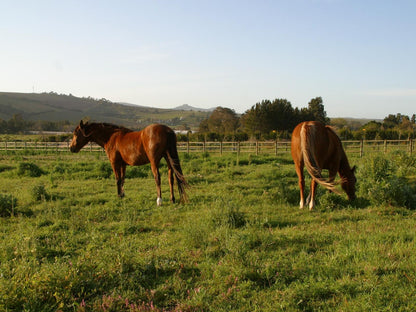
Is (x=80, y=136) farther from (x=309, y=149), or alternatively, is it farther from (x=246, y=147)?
(x=246, y=147)

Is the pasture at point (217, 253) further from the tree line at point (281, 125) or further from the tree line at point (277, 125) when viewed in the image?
the tree line at point (281, 125)

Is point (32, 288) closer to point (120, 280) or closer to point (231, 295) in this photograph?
point (120, 280)

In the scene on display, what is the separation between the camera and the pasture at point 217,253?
2.87m

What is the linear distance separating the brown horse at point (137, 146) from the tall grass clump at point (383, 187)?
424cm

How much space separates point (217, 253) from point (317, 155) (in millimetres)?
3509

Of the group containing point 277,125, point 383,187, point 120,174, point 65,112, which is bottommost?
point 120,174

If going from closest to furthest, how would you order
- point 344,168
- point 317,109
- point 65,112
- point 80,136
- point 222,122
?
point 344,168 → point 80,136 → point 317,109 → point 222,122 → point 65,112

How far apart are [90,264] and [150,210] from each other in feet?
10.2

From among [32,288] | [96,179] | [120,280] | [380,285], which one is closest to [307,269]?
[380,285]

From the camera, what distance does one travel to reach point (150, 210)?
6.57 m

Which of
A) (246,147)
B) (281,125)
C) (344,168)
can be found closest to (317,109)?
(281,125)

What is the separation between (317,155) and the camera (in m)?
6.32

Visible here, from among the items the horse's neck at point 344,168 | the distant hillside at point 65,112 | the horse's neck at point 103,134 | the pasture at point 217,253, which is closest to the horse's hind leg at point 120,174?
the pasture at point 217,253

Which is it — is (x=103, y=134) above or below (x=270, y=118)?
below
